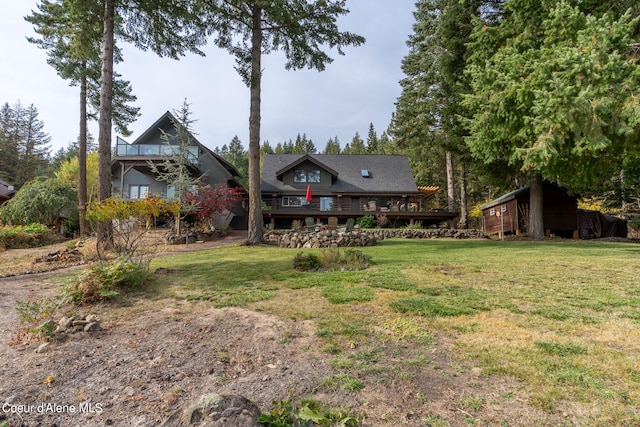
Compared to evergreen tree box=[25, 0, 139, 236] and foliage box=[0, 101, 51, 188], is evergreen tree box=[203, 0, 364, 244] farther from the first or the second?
foliage box=[0, 101, 51, 188]

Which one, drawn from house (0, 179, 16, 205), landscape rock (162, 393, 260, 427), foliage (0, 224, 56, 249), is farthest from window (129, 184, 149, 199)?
landscape rock (162, 393, 260, 427)

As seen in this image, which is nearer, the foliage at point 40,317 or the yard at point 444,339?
the yard at point 444,339

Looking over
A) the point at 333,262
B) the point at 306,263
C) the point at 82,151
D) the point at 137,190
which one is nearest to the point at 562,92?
the point at 333,262

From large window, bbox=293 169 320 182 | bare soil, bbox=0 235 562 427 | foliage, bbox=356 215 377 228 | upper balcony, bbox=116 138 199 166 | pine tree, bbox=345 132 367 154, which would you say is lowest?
bare soil, bbox=0 235 562 427

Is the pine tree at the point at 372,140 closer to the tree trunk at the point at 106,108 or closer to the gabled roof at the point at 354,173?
the gabled roof at the point at 354,173

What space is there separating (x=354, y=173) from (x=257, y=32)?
14.8m

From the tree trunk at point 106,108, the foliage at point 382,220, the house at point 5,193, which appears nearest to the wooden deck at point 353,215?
the foliage at point 382,220

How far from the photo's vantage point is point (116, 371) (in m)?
2.51

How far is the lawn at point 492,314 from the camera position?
2.18m

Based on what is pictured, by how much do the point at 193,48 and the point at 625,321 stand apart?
1603 cm

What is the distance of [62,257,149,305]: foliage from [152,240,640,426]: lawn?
1.53 ft

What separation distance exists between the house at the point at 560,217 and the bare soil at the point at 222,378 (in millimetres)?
17207

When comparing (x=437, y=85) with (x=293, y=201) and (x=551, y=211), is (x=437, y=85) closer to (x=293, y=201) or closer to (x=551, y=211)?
(x=551, y=211)

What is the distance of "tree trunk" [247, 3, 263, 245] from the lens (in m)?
13.2
